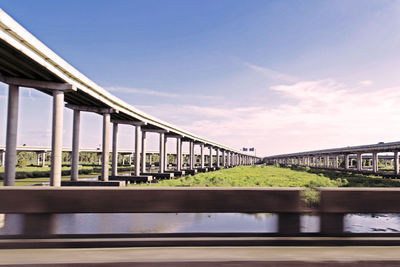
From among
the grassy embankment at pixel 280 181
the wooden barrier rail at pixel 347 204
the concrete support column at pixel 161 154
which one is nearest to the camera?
the wooden barrier rail at pixel 347 204

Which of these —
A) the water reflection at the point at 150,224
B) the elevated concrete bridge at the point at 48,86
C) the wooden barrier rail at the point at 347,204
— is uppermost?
the elevated concrete bridge at the point at 48,86

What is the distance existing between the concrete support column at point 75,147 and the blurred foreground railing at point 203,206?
3506 cm

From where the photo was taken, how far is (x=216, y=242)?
5.59 meters

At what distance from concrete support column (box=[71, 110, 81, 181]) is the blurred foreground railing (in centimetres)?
3506

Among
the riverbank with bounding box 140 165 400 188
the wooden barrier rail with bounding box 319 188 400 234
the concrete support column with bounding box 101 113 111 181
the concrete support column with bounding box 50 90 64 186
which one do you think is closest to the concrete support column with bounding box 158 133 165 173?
the riverbank with bounding box 140 165 400 188

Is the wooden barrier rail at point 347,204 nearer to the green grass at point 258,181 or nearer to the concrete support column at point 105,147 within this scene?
the green grass at point 258,181

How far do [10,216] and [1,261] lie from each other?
895 millimetres

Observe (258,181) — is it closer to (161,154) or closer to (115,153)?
(115,153)

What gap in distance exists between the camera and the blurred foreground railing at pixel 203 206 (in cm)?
544

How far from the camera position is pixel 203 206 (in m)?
5.68

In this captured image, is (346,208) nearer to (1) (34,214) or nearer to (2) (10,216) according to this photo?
(1) (34,214)

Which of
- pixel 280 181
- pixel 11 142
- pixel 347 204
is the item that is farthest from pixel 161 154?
pixel 347 204

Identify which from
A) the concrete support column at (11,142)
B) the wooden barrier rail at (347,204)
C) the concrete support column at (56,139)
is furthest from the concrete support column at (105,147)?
the wooden barrier rail at (347,204)

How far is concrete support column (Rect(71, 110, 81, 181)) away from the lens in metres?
38.6
